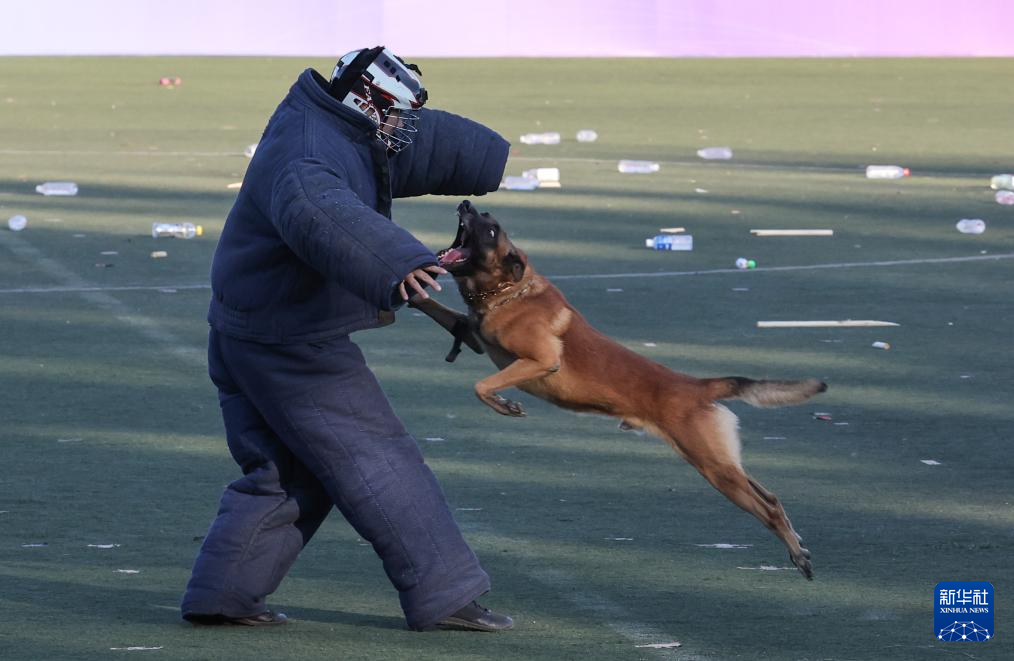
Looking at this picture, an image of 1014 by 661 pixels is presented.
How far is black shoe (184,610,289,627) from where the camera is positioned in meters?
5.29

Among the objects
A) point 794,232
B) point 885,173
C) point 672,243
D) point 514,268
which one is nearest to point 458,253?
point 514,268

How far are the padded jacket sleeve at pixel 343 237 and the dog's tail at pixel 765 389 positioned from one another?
1.40 m

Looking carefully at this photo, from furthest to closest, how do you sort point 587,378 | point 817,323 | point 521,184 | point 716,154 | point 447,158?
point 716,154
point 521,184
point 817,323
point 587,378
point 447,158

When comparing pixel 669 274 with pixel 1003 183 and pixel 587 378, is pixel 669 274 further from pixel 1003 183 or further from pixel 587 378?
pixel 587 378

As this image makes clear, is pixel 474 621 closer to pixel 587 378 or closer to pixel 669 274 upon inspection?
pixel 587 378

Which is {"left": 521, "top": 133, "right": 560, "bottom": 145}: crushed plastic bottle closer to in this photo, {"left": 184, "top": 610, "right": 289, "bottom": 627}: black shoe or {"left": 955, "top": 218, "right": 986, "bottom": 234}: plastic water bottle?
{"left": 955, "top": 218, "right": 986, "bottom": 234}: plastic water bottle

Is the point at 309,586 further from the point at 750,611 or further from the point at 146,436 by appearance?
the point at 146,436

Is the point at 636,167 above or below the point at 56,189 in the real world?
above

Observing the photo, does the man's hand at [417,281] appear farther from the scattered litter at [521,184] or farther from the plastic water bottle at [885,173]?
the plastic water bottle at [885,173]

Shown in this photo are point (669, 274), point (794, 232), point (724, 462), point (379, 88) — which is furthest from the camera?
point (794, 232)

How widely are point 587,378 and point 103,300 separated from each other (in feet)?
18.3

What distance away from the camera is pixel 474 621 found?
5230mm

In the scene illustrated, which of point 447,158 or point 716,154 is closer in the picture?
point 447,158

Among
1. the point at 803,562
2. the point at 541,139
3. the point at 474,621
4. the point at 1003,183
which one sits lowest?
the point at 474,621
